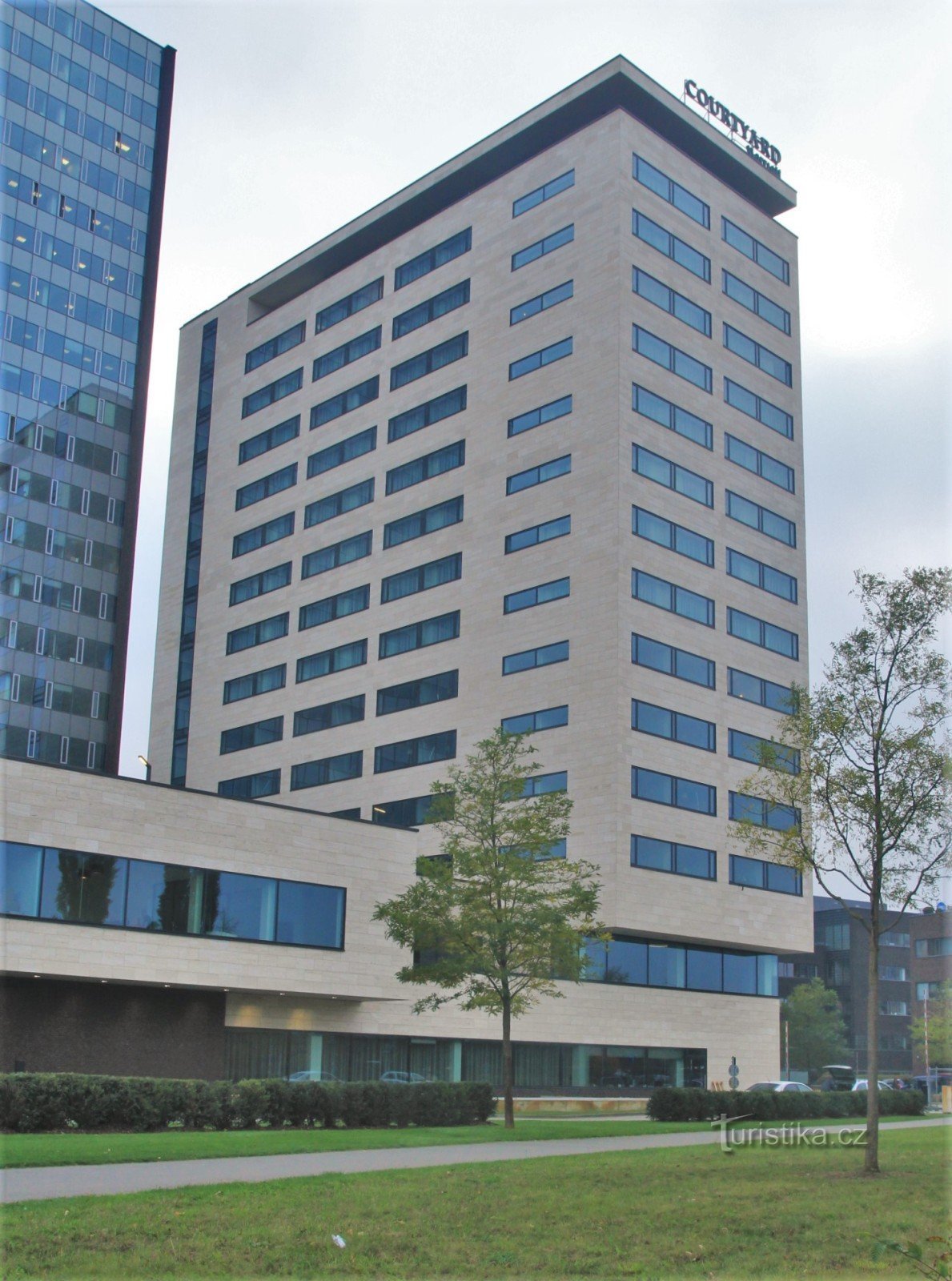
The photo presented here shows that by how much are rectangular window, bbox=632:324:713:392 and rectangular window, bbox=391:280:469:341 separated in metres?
11.5

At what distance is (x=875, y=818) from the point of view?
25.2 metres

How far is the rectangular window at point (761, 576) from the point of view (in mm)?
67188

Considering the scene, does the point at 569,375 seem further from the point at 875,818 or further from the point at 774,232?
the point at 875,818

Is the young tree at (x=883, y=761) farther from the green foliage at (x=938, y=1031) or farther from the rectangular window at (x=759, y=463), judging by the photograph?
the green foliage at (x=938, y=1031)

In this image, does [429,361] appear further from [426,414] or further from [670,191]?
[670,191]

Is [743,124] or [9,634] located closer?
[743,124]

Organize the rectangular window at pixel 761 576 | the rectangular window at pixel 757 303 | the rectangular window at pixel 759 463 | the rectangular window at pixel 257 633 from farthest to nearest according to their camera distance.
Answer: the rectangular window at pixel 257 633, the rectangular window at pixel 757 303, the rectangular window at pixel 759 463, the rectangular window at pixel 761 576

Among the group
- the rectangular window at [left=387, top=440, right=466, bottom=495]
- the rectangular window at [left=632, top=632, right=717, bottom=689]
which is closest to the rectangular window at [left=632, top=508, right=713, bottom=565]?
the rectangular window at [left=632, top=632, right=717, bottom=689]

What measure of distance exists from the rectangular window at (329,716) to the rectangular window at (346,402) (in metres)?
17.3

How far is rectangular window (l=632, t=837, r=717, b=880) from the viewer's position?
2295 inches

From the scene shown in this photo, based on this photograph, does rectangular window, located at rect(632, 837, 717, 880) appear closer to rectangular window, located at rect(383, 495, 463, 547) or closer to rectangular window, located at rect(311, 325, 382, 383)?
rectangular window, located at rect(383, 495, 463, 547)

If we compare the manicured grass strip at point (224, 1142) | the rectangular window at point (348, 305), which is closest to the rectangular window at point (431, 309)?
the rectangular window at point (348, 305)

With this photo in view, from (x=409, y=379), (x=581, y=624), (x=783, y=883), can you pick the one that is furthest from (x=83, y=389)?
(x=783, y=883)

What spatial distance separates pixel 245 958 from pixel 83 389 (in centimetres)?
5516
